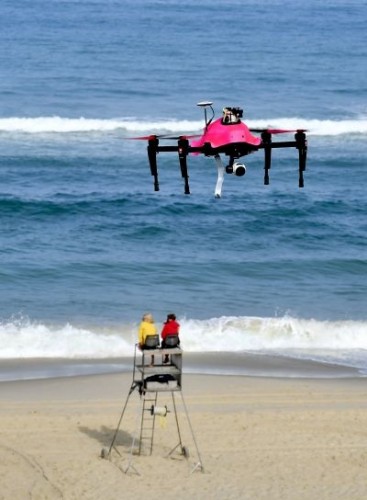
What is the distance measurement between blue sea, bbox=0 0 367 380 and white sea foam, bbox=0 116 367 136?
0.10m

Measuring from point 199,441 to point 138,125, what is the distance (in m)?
35.9

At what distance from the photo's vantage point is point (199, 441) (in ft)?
82.5

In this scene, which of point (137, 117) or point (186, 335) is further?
point (137, 117)

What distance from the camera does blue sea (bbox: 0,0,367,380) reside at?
1324 inches

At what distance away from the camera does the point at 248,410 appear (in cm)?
2720

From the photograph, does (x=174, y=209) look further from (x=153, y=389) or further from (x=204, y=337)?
(x=153, y=389)

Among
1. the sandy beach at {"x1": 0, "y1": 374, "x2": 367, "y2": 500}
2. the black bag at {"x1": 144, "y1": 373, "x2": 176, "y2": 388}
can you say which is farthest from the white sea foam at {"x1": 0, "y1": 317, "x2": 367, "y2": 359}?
the black bag at {"x1": 144, "y1": 373, "x2": 176, "y2": 388}

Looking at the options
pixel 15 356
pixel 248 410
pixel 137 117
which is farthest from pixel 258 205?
pixel 248 410

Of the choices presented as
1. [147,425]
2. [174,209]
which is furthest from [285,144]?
[174,209]

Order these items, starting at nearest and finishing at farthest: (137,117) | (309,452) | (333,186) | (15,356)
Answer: (309,452), (15,356), (333,186), (137,117)

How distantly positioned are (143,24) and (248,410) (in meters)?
70.7

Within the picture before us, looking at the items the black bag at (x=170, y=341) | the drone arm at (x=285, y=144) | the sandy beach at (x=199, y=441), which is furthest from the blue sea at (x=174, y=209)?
the black bag at (x=170, y=341)

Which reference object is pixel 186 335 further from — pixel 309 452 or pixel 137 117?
pixel 137 117

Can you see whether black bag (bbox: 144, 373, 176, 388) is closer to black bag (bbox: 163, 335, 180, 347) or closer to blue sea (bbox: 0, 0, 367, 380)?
black bag (bbox: 163, 335, 180, 347)
